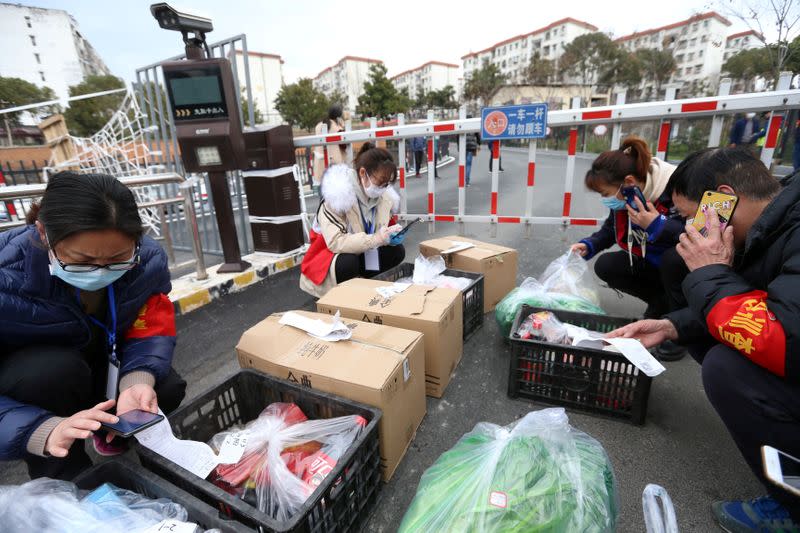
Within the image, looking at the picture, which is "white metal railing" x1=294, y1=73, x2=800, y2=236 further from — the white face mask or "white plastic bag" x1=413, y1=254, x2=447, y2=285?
"white plastic bag" x1=413, y1=254, x2=447, y2=285

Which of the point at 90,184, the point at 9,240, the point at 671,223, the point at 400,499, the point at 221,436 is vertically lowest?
the point at 400,499

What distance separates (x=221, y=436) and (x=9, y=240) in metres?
0.96

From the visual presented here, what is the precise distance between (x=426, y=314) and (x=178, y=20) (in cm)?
304

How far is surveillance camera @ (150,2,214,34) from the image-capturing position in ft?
9.20

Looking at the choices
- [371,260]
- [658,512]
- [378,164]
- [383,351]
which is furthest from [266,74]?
[658,512]

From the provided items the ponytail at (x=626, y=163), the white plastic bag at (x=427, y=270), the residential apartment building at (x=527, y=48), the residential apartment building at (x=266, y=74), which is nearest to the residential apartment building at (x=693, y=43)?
the residential apartment building at (x=527, y=48)

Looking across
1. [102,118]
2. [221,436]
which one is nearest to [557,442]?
[221,436]

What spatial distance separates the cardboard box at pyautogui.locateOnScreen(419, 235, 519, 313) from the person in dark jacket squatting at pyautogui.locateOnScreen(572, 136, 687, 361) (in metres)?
0.66

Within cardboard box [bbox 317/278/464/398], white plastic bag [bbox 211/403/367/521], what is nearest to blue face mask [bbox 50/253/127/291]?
white plastic bag [bbox 211/403/367/521]

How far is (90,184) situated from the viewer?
1.08 meters

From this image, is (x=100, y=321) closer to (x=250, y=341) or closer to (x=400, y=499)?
(x=250, y=341)

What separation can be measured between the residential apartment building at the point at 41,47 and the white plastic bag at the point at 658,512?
6598 centimetres

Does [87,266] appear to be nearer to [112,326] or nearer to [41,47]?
[112,326]

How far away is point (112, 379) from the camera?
1388 millimetres
